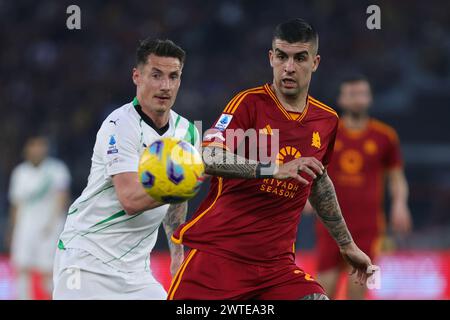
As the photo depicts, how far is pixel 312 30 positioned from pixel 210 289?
1.64m

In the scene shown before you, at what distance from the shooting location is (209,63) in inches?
744

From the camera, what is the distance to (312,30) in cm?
546

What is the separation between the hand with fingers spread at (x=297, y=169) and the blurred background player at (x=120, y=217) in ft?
3.22

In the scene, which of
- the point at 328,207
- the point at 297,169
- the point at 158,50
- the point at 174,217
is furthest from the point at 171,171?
the point at 328,207

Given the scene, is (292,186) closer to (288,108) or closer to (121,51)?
(288,108)

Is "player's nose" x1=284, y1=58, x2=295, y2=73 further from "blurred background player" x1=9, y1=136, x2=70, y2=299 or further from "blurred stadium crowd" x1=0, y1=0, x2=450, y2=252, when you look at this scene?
"blurred stadium crowd" x1=0, y1=0, x2=450, y2=252

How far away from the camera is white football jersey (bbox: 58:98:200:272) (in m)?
5.41

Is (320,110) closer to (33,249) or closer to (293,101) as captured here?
(293,101)

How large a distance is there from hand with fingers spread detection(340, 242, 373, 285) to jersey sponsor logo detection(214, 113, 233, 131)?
1234 mm

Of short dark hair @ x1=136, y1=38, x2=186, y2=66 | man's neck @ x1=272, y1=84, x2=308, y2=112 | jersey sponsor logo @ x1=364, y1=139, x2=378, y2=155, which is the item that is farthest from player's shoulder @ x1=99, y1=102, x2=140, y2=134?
jersey sponsor logo @ x1=364, y1=139, x2=378, y2=155

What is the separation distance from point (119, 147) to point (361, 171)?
16.2 ft

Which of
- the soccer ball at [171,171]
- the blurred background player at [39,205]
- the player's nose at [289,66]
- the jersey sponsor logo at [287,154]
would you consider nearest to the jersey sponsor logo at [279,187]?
the jersey sponsor logo at [287,154]

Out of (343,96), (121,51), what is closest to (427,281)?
(343,96)

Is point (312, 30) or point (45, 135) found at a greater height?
point (312, 30)
